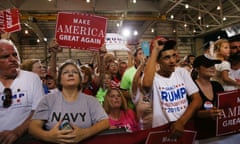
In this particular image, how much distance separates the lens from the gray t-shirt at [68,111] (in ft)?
7.04

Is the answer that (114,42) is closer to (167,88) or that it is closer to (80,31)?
(80,31)

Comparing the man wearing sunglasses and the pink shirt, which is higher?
the man wearing sunglasses

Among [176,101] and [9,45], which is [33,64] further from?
[176,101]

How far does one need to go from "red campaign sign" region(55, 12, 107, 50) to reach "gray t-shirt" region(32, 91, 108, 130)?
150 cm

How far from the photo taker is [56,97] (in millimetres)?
2256

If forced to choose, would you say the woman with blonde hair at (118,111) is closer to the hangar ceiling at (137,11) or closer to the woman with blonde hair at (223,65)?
the woman with blonde hair at (223,65)

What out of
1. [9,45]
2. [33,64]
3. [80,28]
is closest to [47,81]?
[33,64]

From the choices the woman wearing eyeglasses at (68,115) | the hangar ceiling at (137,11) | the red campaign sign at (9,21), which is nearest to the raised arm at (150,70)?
the woman wearing eyeglasses at (68,115)

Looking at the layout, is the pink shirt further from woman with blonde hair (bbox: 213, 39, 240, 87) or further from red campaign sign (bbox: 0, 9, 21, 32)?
red campaign sign (bbox: 0, 9, 21, 32)

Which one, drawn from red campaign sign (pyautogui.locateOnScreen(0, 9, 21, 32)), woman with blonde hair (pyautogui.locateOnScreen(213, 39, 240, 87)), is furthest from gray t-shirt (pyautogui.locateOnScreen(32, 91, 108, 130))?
red campaign sign (pyautogui.locateOnScreen(0, 9, 21, 32))

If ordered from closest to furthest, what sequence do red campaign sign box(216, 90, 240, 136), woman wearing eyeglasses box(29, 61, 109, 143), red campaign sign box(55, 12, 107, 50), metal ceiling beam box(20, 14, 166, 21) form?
woman wearing eyeglasses box(29, 61, 109, 143) → red campaign sign box(216, 90, 240, 136) → red campaign sign box(55, 12, 107, 50) → metal ceiling beam box(20, 14, 166, 21)

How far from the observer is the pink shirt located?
3215mm

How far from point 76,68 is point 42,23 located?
13820 mm

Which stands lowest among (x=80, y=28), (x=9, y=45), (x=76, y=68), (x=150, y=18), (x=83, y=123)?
(x=83, y=123)
